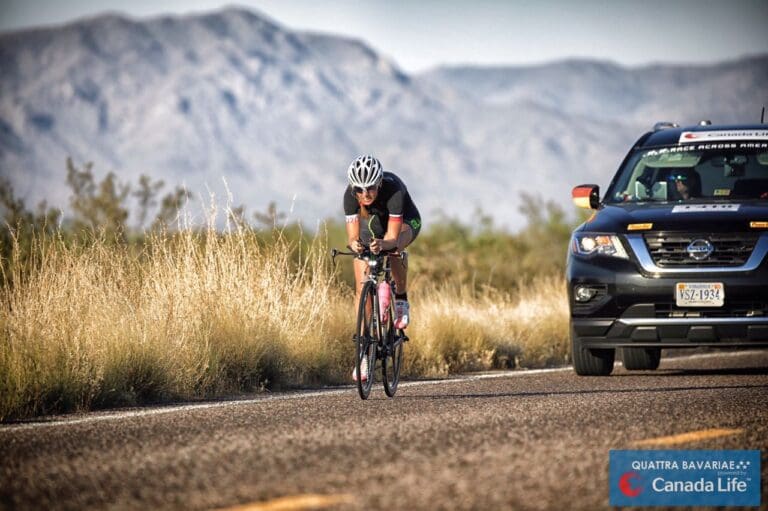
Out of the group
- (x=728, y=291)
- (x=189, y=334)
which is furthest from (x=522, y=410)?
(x=189, y=334)

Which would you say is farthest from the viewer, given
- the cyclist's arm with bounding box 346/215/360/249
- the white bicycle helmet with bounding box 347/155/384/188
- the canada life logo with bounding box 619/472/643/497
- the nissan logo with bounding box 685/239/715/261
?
the nissan logo with bounding box 685/239/715/261

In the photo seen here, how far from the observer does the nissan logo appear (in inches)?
442

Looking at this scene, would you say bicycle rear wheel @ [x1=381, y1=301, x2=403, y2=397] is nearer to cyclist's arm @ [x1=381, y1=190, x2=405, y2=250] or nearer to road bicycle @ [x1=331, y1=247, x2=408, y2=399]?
road bicycle @ [x1=331, y1=247, x2=408, y2=399]

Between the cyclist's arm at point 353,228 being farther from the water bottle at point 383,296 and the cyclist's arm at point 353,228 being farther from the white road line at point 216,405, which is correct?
the white road line at point 216,405

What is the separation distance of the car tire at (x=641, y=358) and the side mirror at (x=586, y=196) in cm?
188

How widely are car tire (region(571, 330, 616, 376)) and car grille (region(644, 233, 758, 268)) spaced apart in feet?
4.20

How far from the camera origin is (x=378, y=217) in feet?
→ 36.1

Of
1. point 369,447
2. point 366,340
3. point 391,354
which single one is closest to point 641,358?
point 391,354

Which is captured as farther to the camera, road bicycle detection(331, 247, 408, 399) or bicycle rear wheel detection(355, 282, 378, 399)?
road bicycle detection(331, 247, 408, 399)

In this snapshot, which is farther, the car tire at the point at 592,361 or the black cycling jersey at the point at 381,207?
the car tire at the point at 592,361

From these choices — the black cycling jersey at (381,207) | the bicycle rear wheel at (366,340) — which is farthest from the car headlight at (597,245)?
the bicycle rear wheel at (366,340)

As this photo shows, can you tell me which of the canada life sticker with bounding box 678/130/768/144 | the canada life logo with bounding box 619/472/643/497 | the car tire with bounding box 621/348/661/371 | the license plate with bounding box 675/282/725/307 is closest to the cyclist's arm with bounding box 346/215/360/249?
the license plate with bounding box 675/282/725/307

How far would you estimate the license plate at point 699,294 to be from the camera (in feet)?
36.4

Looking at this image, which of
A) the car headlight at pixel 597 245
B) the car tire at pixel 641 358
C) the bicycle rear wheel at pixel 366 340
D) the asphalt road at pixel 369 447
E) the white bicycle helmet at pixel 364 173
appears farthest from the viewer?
the car tire at pixel 641 358
